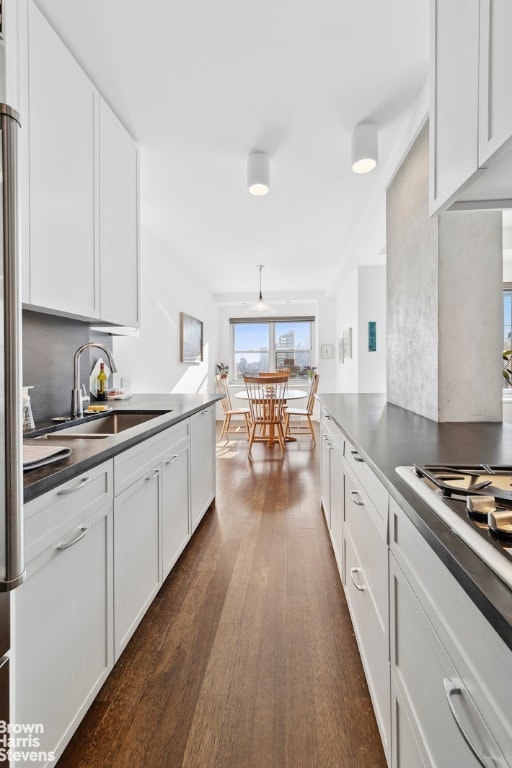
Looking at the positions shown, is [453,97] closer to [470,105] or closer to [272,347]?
[470,105]

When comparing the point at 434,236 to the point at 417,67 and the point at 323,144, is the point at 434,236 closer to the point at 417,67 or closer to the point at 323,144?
the point at 417,67

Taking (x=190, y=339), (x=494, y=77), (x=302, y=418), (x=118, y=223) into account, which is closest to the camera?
(x=494, y=77)

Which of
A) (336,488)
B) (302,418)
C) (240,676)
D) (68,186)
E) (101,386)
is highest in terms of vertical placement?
(68,186)

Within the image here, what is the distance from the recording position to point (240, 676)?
1348 mm

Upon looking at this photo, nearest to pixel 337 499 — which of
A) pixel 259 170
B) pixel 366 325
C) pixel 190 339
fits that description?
pixel 259 170

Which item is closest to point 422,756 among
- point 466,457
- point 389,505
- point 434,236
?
point 389,505

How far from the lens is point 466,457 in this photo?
1.09 m

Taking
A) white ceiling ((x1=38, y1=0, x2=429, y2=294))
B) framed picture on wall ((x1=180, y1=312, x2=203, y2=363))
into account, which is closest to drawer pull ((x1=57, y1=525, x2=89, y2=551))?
white ceiling ((x1=38, y1=0, x2=429, y2=294))

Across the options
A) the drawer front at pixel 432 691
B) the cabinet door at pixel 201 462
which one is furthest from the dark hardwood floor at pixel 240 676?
the drawer front at pixel 432 691

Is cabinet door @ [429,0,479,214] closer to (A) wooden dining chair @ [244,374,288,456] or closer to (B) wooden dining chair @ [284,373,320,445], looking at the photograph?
(A) wooden dining chair @ [244,374,288,456]

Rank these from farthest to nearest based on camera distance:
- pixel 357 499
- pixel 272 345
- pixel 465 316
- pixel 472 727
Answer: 1. pixel 272 345
2. pixel 465 316
3. pixel 357 499
4. pixel 472 727

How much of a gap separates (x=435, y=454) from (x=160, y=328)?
353cm

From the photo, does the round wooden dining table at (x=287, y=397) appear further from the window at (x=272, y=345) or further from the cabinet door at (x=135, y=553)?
the cabinet door at (x=135, y=553)

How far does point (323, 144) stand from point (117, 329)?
1797 mm
